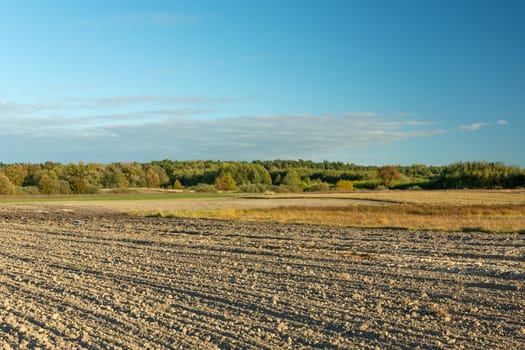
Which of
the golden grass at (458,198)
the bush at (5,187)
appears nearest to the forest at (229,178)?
the bush at (5,187)

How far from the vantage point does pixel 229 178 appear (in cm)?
11081

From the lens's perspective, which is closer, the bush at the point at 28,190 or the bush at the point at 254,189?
the bush at the point at 28,190

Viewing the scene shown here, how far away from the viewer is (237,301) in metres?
9.38

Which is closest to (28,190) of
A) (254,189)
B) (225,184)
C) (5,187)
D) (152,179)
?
(5,187)

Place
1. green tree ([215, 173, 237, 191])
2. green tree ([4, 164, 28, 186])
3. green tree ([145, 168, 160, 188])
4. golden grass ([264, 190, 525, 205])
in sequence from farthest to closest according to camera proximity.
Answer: green tree ([145, 168, 160, 188]) < green tree ([215, 173, 237, 191]) < green tree ([4, 164, 28, 186]) < golden grass ([264, 190, 525, 205])

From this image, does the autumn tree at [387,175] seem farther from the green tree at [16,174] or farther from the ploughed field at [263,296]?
the ploughed field at [263,296]

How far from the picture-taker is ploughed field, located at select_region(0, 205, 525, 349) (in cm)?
722

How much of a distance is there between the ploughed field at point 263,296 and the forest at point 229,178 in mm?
71961

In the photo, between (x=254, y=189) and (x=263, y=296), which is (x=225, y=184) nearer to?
(x=254, y=189)

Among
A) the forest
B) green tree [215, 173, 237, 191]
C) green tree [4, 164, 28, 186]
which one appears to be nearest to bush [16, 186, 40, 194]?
the forest

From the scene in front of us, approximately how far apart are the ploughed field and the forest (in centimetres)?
7196

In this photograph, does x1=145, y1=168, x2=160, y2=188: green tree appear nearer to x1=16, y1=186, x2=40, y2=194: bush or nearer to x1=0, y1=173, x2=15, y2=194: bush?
x1=16, y1=186, x2=40, y2=194: bush

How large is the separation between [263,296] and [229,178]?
101 meters

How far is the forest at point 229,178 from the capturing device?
8900 centimetres
